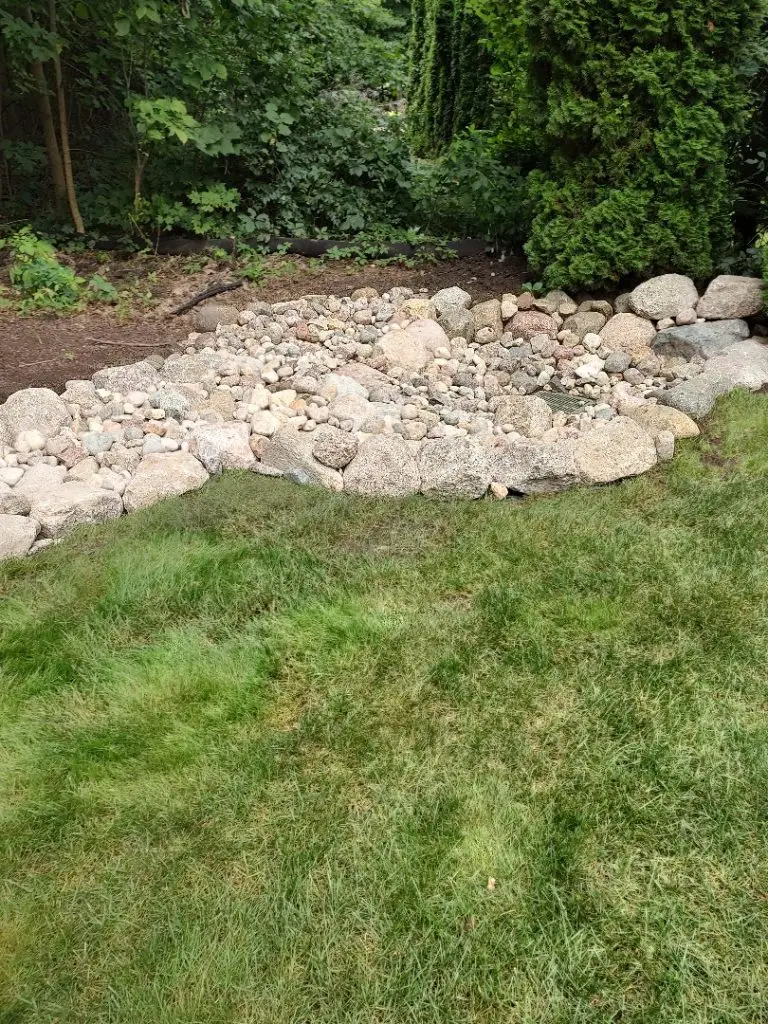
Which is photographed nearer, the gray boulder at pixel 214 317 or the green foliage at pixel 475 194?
the gray boulder at pixel 214 317

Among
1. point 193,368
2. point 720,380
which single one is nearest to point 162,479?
point 193,368

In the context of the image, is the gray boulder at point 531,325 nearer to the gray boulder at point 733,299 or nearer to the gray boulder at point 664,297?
the gray boulder at point 664,297

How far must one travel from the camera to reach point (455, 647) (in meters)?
2.59

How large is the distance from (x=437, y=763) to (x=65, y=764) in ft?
3.59

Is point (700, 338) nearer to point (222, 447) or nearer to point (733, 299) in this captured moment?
point (733, 299)

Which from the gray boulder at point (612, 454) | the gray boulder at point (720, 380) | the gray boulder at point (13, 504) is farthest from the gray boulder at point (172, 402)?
the gray boulder at point (720, 380)

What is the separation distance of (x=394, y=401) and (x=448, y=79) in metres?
6.87

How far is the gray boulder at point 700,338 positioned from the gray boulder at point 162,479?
2.86 metres

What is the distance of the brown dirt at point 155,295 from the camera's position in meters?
4.57

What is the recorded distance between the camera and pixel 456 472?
3.55 m

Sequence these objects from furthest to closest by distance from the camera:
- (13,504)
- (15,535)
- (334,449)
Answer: (334,449) → (13,504) → (15,535)

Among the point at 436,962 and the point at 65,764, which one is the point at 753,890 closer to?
the point at 436,962

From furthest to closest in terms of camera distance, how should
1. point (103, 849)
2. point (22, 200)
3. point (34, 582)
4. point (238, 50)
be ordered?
point (22, 200) → point (238, 50) → point (34, 582) → point (103, 849)

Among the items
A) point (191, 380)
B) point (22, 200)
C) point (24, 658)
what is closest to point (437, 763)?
point (24, 658)
